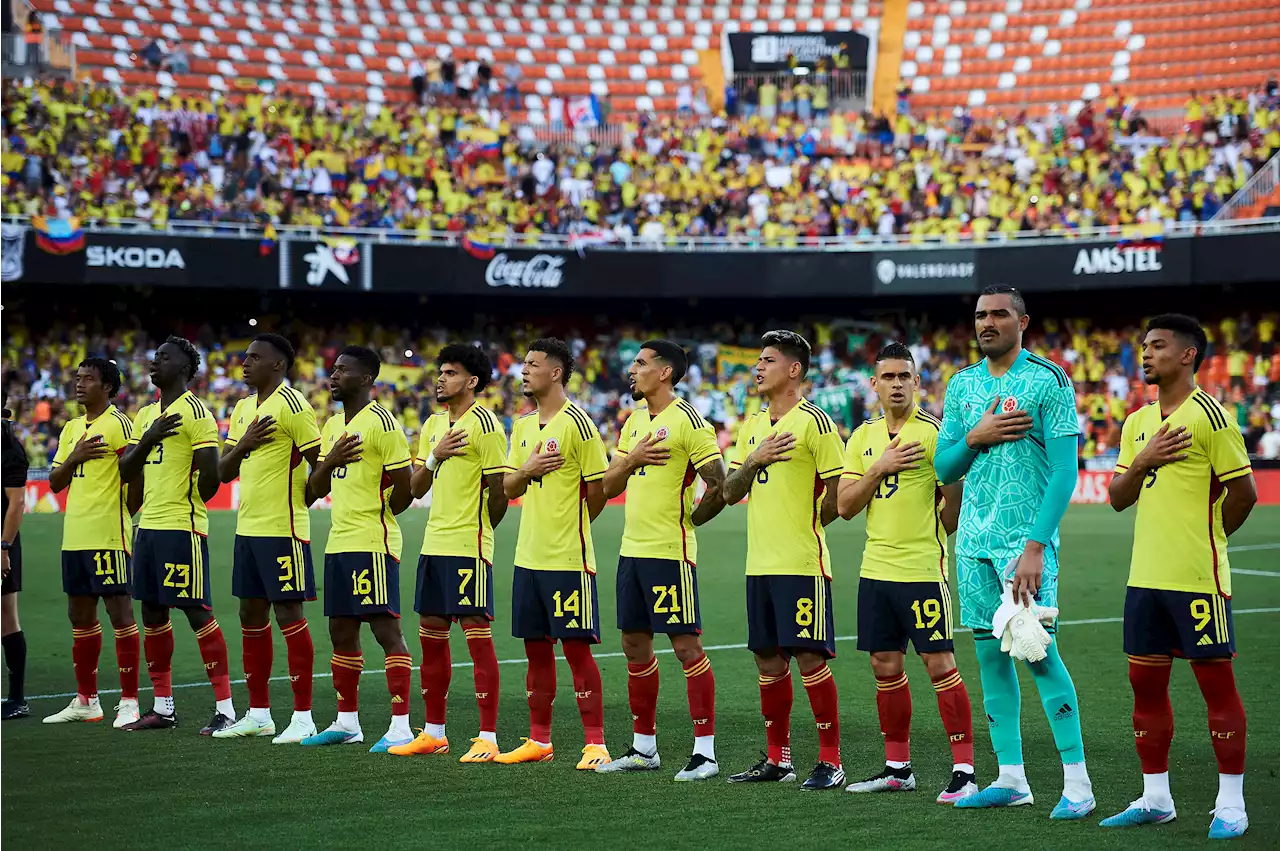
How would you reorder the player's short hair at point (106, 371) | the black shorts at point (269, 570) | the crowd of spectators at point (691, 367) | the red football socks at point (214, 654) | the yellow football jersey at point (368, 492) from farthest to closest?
1. the crowd of spectators at point (691, 367)
2. the player's short hair at point (106, 371)
3. the red football socks at point (214, 654)
4. the black shorts at point (269, 570)
5. the yellow football jersey at point (368, 492)

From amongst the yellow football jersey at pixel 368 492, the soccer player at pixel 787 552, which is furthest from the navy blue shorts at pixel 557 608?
the yellow football jersey at pixel 368 492

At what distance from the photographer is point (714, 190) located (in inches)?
1407

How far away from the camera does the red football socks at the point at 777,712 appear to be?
7430mm

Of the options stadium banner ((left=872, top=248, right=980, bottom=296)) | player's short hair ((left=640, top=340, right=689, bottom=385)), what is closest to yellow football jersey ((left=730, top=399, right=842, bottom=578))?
player's short hair ((left=640, top=340, right=689, bottom=385))

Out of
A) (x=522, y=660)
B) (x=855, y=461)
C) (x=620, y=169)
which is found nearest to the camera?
(x=855, y=461)

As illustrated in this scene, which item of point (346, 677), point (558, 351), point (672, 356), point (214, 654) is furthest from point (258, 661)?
point (672, 356)

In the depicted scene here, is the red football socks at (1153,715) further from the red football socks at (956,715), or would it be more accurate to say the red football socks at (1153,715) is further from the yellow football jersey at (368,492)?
the yellow football jersey at (368,492)

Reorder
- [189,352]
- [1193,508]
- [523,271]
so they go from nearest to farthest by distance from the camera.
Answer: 1. [1193,508]
2. [189,352]
3. [523,271]

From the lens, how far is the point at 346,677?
851 centimetres

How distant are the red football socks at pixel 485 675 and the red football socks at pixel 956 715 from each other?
249 cm

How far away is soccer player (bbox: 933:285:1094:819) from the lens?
251 inches

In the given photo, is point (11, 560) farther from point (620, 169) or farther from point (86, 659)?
point (620, 169)

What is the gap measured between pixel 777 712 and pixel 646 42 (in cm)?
3776

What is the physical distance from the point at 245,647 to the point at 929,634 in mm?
4183
